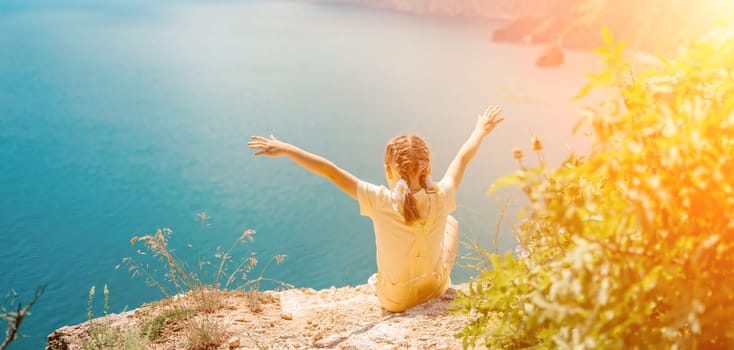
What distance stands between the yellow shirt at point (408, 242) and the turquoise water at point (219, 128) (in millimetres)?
239

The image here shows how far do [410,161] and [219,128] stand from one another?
25.2 feet

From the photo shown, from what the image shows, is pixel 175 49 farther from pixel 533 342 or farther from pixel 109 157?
pixel 533 342

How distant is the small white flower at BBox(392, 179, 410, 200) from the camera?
234cm

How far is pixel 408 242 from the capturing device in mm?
2459

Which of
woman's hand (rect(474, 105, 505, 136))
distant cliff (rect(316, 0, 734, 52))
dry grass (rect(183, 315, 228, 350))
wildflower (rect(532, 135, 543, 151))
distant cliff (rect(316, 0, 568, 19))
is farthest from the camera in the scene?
distant cliff (rect(316, 0, 568, 19))

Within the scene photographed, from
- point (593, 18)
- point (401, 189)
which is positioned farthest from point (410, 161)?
point (593, 18)

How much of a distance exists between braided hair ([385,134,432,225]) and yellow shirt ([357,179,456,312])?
0.11 feet

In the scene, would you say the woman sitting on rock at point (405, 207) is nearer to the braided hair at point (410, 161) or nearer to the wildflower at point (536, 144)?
the braided hair at point (410, 161)

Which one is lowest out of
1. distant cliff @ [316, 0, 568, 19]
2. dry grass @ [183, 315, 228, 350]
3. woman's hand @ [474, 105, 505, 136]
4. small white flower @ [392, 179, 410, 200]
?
Result: dry grass @ [183, 315, 228, 350]

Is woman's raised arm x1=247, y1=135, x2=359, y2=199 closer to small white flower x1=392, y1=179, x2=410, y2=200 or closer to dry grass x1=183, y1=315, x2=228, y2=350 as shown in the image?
small white flower x1=392, y1=179, x2=410, y2=200

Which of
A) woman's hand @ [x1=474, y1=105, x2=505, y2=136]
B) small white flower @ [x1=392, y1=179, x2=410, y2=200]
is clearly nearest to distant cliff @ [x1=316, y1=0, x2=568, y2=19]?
woman's hand @ [x1=474, y1=105, x2=505, y2=136]

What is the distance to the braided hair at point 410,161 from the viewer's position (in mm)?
2355

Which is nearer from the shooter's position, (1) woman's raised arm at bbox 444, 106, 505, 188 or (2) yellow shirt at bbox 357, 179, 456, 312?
(2) yellow shirt at bbox 357, 179, 456, 312

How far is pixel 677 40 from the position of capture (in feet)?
38.0
